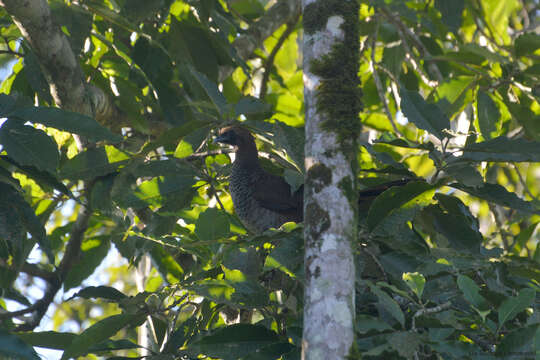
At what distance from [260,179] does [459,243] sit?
1532mm

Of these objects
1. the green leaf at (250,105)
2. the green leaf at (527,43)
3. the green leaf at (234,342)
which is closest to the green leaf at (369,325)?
the green leaf at (234,342)

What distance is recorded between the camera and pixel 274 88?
525 centimetres

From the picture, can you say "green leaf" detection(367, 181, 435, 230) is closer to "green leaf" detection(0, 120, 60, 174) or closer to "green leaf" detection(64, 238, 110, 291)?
"green leaf" detection(0, 120, 60, 174)

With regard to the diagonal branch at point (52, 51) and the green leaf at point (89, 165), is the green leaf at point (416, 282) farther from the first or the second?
the diagonal branch at point (52, 51)

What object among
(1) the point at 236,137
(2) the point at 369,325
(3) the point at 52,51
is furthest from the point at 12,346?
(1) the point at 236,137

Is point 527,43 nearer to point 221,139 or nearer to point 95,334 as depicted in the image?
point 221,139

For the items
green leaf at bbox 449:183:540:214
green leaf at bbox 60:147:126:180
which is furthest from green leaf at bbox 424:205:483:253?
green leaf at bbox 60:147:126:180

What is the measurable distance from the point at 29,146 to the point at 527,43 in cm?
241

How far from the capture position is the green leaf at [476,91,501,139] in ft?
10.3

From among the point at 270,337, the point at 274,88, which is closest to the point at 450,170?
the point at 270,337

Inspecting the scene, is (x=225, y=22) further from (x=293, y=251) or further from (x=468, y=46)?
(x=293, y=251)

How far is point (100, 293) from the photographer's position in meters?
2.72

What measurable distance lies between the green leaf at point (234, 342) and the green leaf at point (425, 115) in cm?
96

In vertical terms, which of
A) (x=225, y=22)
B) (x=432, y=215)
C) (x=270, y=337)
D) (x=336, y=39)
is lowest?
(x=270, y=337)
